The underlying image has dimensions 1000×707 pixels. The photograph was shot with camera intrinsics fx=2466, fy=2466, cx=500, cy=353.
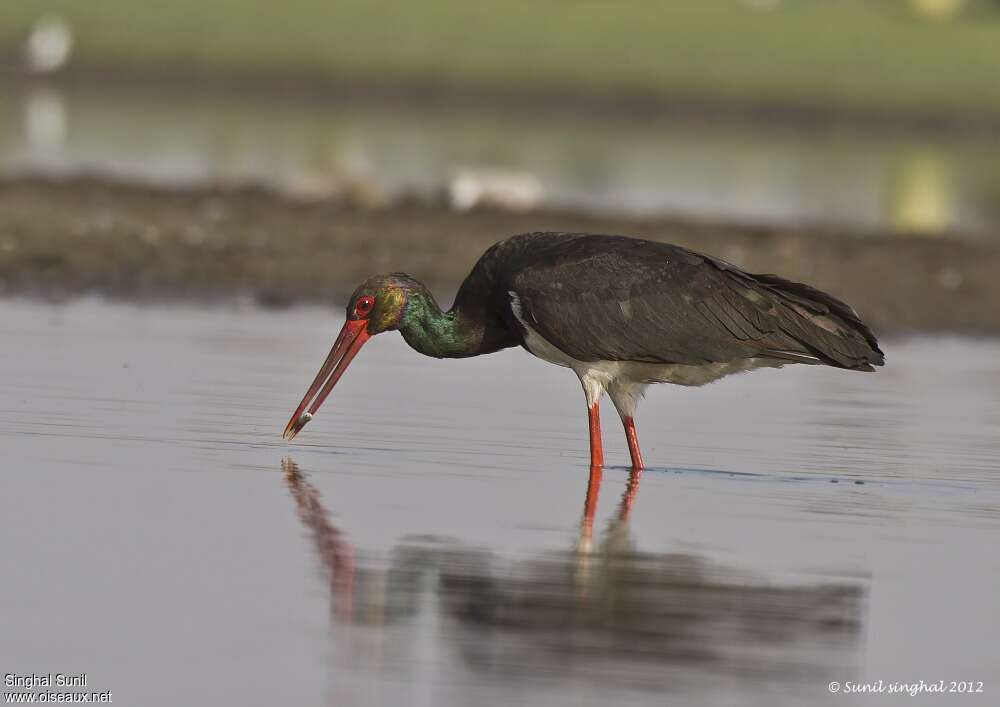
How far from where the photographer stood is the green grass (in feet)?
180

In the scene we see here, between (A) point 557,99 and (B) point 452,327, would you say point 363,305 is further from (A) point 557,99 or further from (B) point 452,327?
(A) point 557,99

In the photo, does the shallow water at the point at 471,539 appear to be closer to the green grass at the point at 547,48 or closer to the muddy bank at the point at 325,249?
the muddy bank at the point at 325,249

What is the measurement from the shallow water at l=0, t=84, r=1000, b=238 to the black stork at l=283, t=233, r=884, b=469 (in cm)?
1127

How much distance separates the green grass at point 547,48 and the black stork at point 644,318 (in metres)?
42.7

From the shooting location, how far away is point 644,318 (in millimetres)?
11188

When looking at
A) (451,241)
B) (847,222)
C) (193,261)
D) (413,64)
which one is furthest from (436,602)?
(413,64)

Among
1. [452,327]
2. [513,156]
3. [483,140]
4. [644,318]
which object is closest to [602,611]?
[644,318]

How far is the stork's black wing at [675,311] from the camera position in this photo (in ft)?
36.3

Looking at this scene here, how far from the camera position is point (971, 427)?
13367 mm

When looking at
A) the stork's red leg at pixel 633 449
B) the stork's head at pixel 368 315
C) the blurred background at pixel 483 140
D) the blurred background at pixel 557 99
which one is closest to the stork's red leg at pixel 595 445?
the stork's red leg at pixel 633 449

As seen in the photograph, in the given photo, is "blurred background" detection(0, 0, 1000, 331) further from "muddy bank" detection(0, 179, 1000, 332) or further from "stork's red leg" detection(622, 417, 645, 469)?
"stork's red leg" detection(622, 417, 645, 469)

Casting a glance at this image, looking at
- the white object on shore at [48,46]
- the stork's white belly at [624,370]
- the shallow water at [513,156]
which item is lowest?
the stork's white belly at [624,370]

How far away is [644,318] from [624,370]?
343 millimetres

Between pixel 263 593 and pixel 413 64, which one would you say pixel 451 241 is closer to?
pixel 263 593
